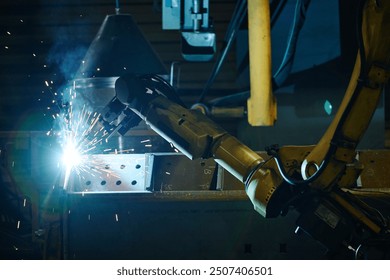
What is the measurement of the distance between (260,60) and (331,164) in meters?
2.26

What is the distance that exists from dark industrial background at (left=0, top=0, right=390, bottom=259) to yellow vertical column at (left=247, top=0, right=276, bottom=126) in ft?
4.33

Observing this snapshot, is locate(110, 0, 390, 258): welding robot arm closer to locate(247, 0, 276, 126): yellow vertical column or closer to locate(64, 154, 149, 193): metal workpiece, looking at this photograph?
locate(64, 154, 149, 193): metal workpiece

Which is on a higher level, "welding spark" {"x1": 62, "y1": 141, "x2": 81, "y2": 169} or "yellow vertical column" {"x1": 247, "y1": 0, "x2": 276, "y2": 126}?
"yellow vertical column" {"x1": 247, "y1": 0, "x2": 276, "y2": 126}

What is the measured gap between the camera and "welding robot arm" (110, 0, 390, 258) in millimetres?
2922

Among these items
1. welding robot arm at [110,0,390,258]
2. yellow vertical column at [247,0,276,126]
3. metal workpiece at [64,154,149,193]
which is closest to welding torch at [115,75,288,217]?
welding robot arm at [110,0,390,258]

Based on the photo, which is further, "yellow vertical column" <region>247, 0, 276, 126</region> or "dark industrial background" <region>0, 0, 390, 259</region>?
"yellow vertical column" <region>247, 0, 276, 126</region>

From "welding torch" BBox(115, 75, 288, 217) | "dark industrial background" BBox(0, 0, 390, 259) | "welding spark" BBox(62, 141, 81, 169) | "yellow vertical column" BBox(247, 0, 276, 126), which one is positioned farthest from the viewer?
"yellow vertical column" BBox(247, 0, 276, 126)

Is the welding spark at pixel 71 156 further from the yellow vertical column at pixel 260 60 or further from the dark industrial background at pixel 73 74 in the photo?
the yellow vertical column at pixel 260 60

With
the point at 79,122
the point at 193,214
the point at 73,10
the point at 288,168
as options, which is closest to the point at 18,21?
the point at 73,10

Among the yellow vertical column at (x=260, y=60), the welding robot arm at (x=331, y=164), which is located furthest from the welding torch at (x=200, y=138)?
the yellow vertical column at (x=260, y=60)

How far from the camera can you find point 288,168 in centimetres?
314

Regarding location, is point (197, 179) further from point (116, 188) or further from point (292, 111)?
point (292, 111)

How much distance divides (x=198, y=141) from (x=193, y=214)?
2.94 feet

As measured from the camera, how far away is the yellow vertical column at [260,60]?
5.11 meters
